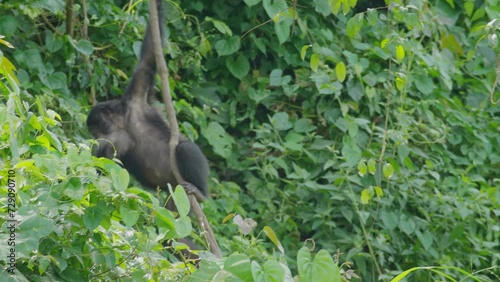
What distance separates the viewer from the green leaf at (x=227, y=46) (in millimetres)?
8289

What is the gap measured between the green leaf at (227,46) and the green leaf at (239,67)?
0.54 feet

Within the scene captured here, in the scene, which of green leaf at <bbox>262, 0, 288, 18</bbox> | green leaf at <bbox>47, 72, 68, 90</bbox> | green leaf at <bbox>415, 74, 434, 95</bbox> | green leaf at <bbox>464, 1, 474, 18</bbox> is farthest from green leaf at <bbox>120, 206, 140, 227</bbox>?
green leaf at <bbox>464, 1, 474, 18</bbox>

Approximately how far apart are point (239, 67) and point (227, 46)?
25 cm

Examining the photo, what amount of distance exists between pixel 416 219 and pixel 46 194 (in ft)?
16.8

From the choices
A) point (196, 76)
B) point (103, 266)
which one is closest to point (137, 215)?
point (103, 266)

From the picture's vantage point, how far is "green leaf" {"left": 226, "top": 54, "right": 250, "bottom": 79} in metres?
8.46

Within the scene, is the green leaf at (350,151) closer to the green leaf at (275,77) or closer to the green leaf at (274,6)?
the green leaf at (275,77)

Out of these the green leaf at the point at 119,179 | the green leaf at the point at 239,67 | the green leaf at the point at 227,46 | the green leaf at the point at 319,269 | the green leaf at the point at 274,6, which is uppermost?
the green leaf at the point at 119,179

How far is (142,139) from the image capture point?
720 centimetres

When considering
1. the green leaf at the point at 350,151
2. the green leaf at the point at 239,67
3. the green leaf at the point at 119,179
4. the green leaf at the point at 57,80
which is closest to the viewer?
the green leaf at the point at 119,179

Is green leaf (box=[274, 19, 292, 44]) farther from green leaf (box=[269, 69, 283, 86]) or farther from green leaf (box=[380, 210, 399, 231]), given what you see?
green leaf (box=[380, 210, 399, 231])

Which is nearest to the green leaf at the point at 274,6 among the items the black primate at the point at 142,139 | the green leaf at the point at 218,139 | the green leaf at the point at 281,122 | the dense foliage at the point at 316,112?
the dense foliage at the point at 316,112

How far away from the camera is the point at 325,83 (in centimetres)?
779

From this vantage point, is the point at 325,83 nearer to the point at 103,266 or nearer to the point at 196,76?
the point at 196,76
